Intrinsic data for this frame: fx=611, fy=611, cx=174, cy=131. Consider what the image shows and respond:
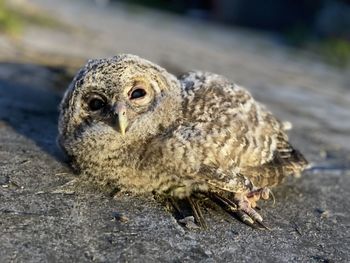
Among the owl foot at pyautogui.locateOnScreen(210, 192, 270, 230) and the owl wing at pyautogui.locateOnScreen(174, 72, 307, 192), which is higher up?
the owl wing at pyautogui.locateOnScreen(174, 72, 307, 192)

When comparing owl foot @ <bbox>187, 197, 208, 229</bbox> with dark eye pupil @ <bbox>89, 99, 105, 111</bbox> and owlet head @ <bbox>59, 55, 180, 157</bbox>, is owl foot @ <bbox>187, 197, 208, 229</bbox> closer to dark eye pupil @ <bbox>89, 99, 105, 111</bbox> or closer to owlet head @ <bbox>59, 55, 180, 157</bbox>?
owlet head @ <bbox>59, 55, 180, 157</bbox>

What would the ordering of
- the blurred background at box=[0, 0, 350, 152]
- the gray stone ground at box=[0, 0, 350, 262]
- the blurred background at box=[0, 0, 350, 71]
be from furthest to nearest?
the blurred background at box=[0, 0, 350, 71] → the blurred background at box=[0, 0, 350, 152] → the gray stone ground at box=[0, 0, 350, 262]

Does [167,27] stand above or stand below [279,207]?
below

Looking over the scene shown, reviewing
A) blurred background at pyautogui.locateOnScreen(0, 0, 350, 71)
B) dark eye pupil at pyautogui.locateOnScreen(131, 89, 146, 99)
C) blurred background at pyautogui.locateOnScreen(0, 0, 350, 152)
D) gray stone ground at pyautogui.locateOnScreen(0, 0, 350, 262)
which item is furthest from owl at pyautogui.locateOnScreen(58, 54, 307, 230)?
blurred background at pyautogui.locateOnScreen(0, 0, 350, 71)

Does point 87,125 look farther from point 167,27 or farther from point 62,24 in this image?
point 167,27

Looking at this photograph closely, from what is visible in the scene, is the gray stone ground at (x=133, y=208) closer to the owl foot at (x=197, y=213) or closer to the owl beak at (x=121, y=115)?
the owl foot at (x=197, y=213)

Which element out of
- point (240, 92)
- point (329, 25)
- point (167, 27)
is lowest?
point (167, 27)

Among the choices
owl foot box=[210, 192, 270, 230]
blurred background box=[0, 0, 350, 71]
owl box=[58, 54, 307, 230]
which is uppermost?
owl box=[58, 54, 307, 230]

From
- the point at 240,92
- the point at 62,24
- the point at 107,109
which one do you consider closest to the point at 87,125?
the point at 107,109

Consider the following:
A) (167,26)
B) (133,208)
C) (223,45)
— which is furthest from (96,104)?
(167,26)
